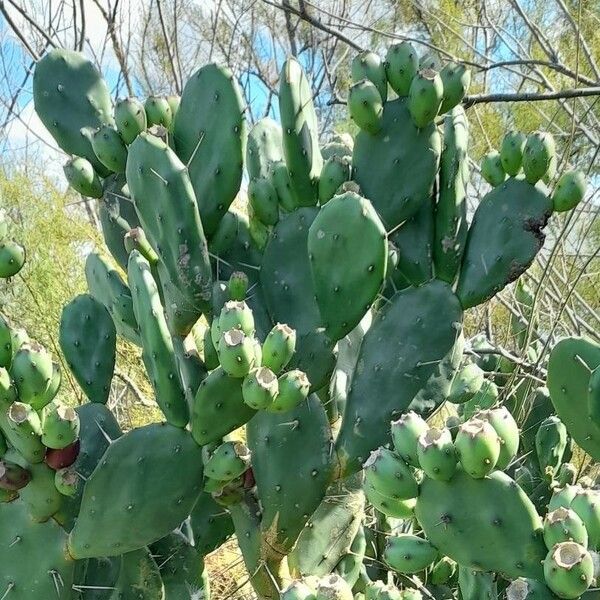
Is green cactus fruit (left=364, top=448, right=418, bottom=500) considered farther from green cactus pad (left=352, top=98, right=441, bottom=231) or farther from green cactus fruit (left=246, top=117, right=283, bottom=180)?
green cactus fruit (left=246, top=117, right=283, bottom=180)

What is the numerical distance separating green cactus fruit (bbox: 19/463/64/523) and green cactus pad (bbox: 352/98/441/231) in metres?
0.74

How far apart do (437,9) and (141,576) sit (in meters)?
3.48

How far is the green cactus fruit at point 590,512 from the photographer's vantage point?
0.96m

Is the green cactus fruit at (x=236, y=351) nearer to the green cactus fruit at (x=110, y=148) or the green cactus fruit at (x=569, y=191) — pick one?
the green cactus fruit at (x=110, y=148)

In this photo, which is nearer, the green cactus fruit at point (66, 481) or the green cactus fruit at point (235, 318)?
the green cactus fruit at point (235, 318)

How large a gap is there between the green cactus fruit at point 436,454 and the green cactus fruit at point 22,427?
1.95 ft

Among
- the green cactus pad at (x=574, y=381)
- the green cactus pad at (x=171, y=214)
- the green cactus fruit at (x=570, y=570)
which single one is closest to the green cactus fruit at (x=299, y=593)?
the green cactus fruit at (x=570, y=570)

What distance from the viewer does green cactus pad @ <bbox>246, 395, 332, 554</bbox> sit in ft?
4.60

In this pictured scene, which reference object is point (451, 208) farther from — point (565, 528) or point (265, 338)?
point (565, 528)

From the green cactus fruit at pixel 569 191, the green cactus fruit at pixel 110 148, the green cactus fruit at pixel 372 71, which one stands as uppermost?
the green cactus fruit at pixel 110 148

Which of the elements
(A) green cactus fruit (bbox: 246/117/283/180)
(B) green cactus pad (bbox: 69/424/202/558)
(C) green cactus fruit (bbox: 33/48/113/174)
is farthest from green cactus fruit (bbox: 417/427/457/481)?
(C) green cactus fruit (bbox: 33/48/113/174)

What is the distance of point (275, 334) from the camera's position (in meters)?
1.22

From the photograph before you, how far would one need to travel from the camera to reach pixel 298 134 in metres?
1.49

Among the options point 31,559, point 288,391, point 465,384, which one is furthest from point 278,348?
point 465,384
